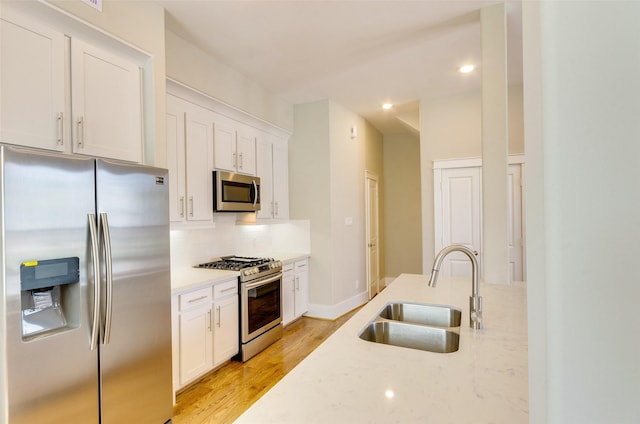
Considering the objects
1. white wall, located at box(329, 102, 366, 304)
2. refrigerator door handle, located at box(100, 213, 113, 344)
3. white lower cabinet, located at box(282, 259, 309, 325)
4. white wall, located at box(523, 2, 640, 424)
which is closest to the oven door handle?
white lower cabinet, located at box(282, 259, 309, 325)

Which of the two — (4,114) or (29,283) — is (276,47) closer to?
(4,114)

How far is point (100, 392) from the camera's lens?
1745 mm

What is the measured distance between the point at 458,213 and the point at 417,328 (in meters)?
3.14

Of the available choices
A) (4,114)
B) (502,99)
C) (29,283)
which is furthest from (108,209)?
(502,99)

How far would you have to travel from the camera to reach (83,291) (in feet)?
5.47

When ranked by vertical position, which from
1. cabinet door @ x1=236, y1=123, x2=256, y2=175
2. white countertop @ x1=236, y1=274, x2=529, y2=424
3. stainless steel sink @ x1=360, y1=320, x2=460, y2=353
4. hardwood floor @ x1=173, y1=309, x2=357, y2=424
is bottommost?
hardwood floor @ x1=173, y1=309, x2=357, y2=424

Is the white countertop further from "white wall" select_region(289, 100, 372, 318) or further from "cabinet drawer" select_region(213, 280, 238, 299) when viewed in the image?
"white wall" select_region(289, 100, 372, 318)

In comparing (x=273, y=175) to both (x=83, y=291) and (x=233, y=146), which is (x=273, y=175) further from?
(x=83, y=291)

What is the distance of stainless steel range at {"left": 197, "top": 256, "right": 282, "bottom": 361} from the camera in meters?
3.25

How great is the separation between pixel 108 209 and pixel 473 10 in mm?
2908

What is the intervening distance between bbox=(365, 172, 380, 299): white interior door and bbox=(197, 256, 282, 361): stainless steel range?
7.73 feet

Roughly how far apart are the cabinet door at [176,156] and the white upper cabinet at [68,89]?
0.59m

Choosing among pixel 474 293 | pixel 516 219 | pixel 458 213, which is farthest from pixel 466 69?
pixel 474 293

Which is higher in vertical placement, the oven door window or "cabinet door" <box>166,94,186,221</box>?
"cabinet door" <box>166,94,186,221</box>
